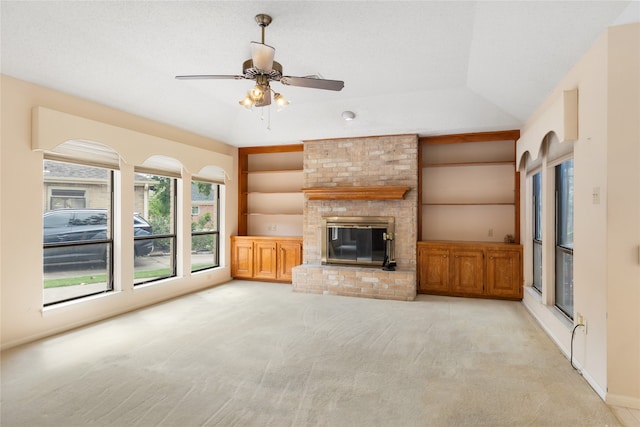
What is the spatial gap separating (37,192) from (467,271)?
5.79 m

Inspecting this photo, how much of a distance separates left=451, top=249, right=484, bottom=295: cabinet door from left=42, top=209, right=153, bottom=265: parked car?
5154mm

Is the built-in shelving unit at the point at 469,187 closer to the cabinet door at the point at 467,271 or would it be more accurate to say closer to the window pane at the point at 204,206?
the cabinet door at the point at 467,271

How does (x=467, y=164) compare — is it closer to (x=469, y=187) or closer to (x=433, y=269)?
(x=469, y=187)

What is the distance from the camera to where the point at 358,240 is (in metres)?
6.29

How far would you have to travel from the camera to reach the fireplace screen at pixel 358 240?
6133mm

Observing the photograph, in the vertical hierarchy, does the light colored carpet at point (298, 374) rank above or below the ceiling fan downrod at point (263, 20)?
below

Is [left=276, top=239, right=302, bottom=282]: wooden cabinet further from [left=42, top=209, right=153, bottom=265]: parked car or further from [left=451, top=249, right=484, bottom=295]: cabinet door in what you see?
[left=42, top=209, right=153, bottom=265]: parked car

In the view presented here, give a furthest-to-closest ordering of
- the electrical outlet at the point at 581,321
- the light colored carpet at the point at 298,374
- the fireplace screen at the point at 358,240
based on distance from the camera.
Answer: the fireplace screen at the point at 358,240 < the electrical outlet at the point at 581,321 < the light colored carpet at the point at 298,374

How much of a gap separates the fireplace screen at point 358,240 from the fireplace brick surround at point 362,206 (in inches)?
4.6

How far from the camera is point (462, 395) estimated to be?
2641 mm

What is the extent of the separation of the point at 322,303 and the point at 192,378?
106 inches

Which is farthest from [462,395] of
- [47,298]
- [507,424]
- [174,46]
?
[47,298]

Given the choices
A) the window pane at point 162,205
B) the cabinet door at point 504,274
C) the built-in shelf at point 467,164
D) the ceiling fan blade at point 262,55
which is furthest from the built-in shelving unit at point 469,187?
the window pane at point 162,205

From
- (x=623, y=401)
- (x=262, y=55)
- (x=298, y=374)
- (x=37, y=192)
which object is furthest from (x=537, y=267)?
(x=37, y=192)
